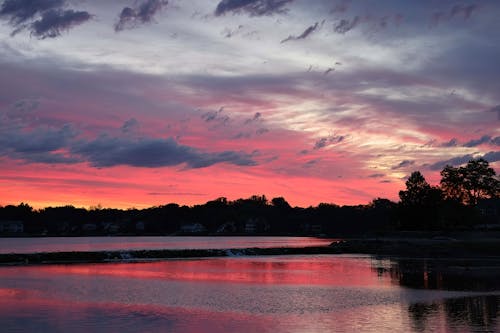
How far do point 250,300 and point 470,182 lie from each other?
366 feet

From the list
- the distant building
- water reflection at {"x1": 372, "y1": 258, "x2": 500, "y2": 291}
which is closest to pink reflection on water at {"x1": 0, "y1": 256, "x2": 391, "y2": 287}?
water reflection at {"x1": 372, "y1": 258, "x2": 500, "y2": 291}

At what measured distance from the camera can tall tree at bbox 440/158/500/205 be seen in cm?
13300

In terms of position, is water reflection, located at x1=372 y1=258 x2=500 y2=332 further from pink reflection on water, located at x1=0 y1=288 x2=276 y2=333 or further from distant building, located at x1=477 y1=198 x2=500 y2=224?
distant building, located at x1=477 y1=198 x2=500 y2=224

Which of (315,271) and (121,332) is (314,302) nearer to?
(121,332)

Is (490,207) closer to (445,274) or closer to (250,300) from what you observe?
(445,274)

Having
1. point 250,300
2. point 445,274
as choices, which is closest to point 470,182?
point 445,274

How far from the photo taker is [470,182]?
13412 centimetres

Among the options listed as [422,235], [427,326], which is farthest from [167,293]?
[422,235]

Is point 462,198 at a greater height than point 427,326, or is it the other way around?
point 462,198

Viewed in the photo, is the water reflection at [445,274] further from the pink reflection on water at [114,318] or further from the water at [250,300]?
the pink reflection on water at [114,318]

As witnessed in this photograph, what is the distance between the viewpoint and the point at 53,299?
113 ft

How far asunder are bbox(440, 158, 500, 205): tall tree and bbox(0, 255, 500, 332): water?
83.2 m

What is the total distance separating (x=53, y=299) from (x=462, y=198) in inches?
4629

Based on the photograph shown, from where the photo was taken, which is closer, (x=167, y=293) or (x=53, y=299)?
(x=53, y=299)
